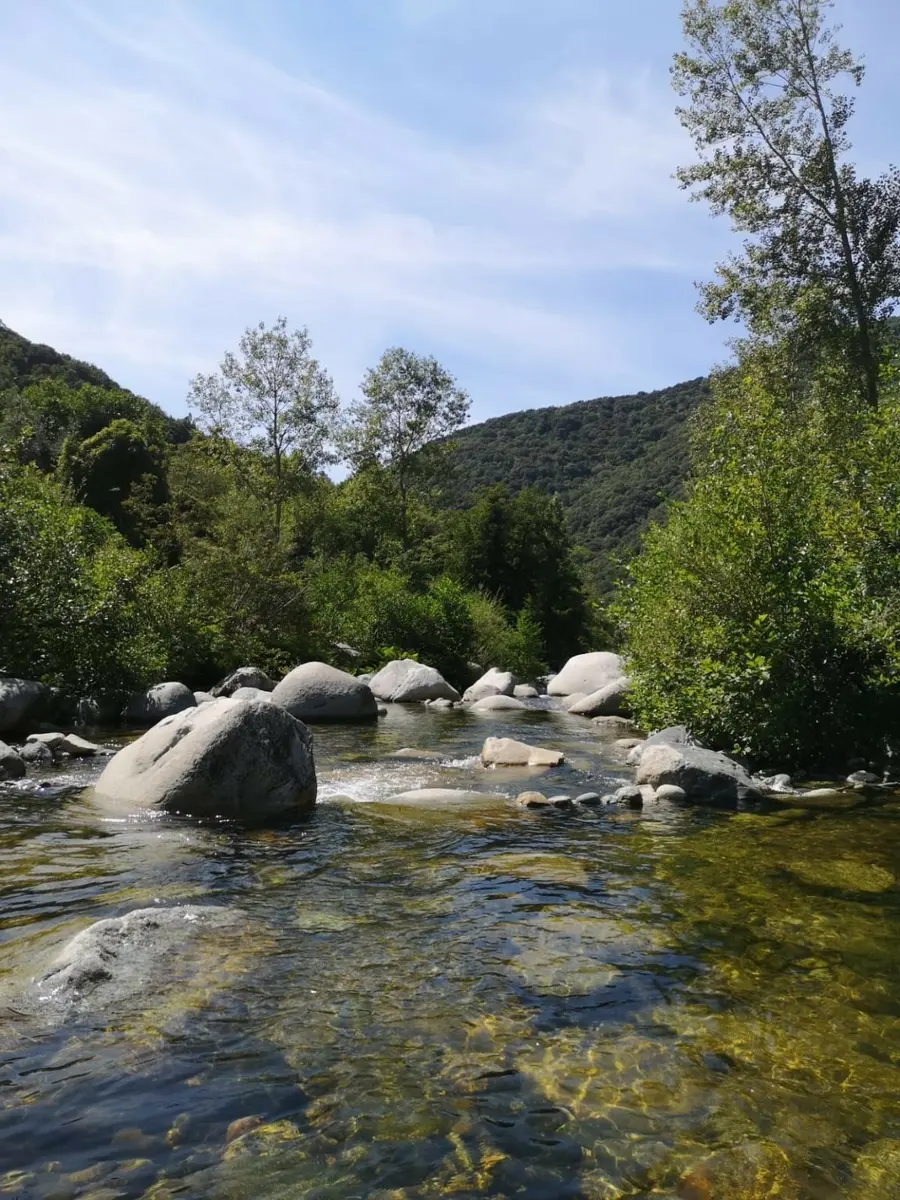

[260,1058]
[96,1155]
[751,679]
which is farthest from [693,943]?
[751,679]

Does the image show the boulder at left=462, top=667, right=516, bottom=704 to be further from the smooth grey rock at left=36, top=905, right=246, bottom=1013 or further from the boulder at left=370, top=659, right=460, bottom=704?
the smooth grey rock at left=36, top=905, right=246, bottom=1013

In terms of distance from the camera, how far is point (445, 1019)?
4875mm

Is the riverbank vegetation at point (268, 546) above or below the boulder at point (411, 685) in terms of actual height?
above

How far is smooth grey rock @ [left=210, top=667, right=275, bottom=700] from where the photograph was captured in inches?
883

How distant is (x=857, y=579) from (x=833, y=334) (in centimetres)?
1405

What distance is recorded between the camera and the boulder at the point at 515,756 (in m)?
14.4

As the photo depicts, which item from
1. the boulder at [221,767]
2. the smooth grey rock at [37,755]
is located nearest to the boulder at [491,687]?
the smooth grey rock at [37,755]

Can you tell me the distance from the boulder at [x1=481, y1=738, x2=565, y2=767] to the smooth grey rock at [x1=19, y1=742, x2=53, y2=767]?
685cm

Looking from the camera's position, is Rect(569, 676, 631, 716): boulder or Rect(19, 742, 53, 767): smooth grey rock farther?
Rect(569, 676, 631, 716): boulder

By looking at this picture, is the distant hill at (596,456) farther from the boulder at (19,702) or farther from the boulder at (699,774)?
the boulder at (699,774)

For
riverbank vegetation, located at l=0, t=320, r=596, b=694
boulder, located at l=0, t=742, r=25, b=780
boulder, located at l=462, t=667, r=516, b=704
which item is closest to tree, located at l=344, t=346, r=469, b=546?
riverbank vegetation, located at l=0, t=320, r=596, b=694

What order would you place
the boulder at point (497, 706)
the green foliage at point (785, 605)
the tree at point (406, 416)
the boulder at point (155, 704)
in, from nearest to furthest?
1. the green foliage at point (785, 605)
2. the boulder at point (155, 704)
3. the boulder at point (497, 706)
4. the tree at point (406, 416)

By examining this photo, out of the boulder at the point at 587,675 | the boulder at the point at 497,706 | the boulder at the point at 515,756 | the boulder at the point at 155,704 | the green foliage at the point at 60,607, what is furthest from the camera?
the boulder at the point at 587,675

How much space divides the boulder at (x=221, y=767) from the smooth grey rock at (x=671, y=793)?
456cm
